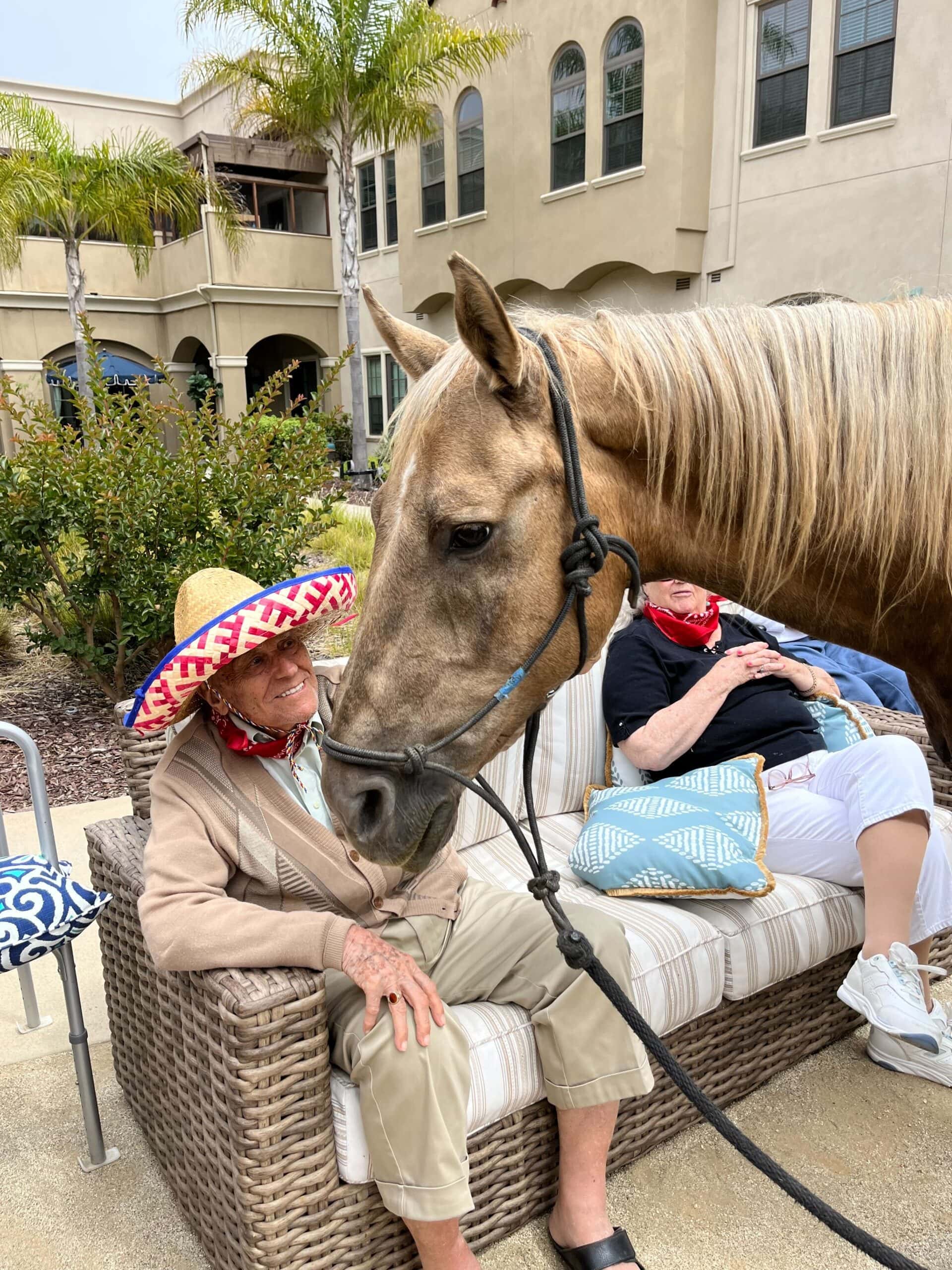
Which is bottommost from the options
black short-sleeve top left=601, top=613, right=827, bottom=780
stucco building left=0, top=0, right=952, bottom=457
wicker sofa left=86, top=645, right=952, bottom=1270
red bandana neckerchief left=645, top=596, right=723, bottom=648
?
wicker sofa left=86, top=645, right=952, bottom=1270

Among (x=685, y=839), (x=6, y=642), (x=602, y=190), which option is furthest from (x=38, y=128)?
(x=685, y=839)

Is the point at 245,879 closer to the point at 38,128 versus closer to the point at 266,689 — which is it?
the point at 266,689

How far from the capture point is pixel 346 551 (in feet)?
23.3

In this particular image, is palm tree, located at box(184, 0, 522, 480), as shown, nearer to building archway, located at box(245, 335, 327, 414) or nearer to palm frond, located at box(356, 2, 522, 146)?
palm frond, located at box(356, 2, 522, 146)

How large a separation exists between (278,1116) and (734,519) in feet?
4.11

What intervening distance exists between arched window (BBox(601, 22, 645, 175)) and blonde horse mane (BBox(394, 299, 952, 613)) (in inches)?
473

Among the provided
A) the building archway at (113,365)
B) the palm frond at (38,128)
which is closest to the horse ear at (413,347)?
the palm frond at (38,128)

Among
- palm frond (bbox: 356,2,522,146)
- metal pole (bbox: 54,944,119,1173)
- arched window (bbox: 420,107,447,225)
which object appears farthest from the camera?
arched window (bbox: 420,107,447,225)

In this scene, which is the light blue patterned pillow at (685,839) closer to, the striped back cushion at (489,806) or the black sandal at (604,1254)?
the striped back cushion at (489,806)

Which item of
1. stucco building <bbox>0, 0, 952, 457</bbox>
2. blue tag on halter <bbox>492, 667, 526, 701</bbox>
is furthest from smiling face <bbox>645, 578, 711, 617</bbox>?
stucco building <bbox>0, 0, 952, 457</bbox>

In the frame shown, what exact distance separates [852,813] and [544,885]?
1.15m

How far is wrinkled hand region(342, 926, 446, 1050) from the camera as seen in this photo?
59.4 inches

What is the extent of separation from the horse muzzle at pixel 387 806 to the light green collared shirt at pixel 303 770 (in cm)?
44

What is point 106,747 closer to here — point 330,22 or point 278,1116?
point 278,1116
